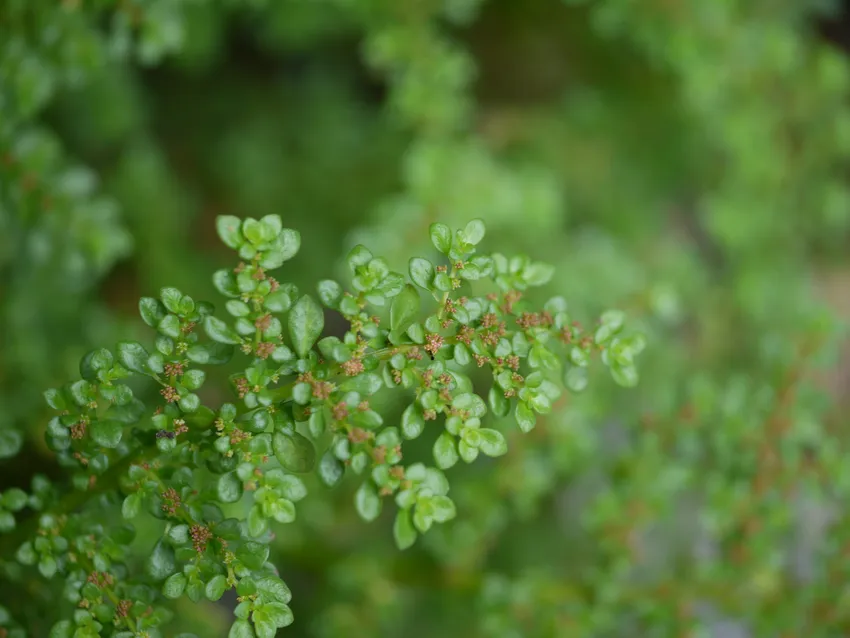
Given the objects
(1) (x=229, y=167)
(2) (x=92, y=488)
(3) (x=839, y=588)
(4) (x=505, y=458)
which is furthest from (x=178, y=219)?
(3) (x=839, y=588)

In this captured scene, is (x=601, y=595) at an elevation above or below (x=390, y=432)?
above

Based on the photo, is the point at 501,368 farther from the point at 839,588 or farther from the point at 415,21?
the point at 415,21

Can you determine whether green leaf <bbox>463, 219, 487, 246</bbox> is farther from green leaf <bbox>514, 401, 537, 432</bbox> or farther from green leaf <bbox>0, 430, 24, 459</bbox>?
green leaf <bbox>0, 430, 24, 459</bbox>

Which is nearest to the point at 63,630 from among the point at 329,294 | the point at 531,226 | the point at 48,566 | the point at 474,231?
the point at 48,566

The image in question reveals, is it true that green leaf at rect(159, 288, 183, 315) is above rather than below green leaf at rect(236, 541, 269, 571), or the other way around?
above

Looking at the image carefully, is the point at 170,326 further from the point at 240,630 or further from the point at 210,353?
the point at 240,630

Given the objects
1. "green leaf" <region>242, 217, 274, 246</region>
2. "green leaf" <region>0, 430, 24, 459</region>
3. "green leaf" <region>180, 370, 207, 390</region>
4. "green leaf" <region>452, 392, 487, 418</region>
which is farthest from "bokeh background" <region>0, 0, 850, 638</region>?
"green leaf" <region>452, 392, 487, 418</region>

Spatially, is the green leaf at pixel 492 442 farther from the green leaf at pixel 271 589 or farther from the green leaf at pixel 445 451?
the green leaf at pixel 271 589
